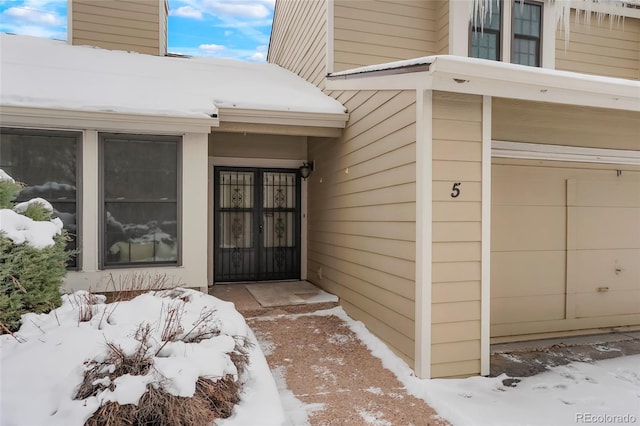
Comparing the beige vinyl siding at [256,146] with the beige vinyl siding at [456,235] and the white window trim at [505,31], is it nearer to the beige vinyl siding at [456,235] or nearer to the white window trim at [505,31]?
the white window trim at [505,31]

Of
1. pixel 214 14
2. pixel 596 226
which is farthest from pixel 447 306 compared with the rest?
pixel 214 14

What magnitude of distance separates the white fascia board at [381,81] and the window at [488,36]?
2.33m

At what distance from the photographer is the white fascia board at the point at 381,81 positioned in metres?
3.33

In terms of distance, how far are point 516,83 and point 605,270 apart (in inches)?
115

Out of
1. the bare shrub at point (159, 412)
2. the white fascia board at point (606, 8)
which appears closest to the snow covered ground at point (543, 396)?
the bare shrub at point (159, 412)

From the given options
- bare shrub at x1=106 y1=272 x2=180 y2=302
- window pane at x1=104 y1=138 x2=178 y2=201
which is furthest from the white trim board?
bare shrub at x1=106 y1=272 x2=180 y2=302

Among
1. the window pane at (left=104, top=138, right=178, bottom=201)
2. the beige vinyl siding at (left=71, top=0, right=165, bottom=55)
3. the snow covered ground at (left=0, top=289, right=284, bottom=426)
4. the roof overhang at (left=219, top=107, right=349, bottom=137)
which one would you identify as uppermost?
the beige vinyl siding at (left=71, top=0, right=165, bottom=55)

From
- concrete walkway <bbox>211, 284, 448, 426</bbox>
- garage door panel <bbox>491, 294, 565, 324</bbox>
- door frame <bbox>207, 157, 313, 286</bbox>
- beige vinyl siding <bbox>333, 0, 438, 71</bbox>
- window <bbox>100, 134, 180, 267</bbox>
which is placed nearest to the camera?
concrete walkway <bbox>211, 284, 448, 426</bbox>

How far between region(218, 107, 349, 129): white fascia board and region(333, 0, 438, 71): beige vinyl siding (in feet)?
3.30

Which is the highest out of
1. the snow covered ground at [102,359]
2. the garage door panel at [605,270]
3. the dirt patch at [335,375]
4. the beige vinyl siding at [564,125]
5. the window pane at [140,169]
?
the beige vinyl siding at [564,125]

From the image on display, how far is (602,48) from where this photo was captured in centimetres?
675

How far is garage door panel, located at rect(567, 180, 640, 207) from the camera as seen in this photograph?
4672 millimetres

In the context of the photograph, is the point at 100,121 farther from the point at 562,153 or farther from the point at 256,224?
the point at 562,153

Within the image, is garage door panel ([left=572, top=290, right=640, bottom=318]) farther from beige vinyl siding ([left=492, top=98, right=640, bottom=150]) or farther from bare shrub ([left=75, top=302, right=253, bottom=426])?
bare shrub ([left=75, top=302, right=253, bottom=426])
